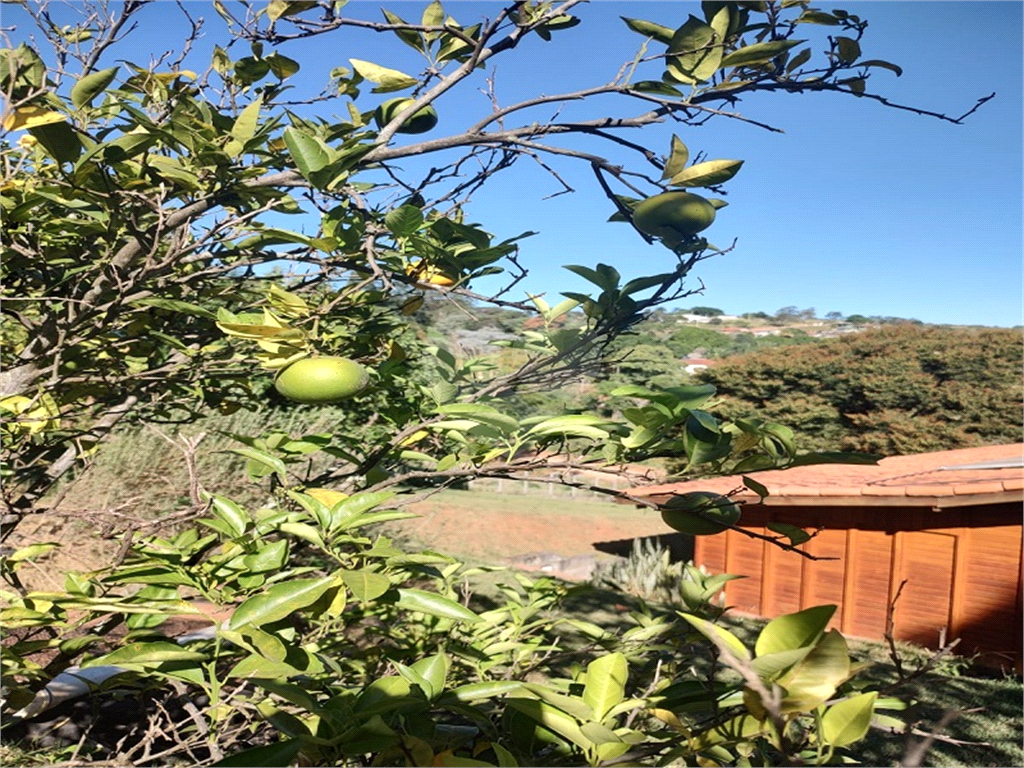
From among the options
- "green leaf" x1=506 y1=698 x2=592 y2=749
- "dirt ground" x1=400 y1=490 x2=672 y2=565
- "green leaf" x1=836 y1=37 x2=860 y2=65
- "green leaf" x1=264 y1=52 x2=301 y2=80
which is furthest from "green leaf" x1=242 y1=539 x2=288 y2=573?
"dirt ground" x1=400 y1=490 x2=672 y2=565

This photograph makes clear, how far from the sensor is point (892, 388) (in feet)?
57.8

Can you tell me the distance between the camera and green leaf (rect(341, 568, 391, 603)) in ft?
2.48

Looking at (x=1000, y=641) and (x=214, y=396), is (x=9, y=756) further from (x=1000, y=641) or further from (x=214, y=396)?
(x=1000, y=641)

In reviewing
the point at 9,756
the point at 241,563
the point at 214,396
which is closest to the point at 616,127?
the point at 241,563

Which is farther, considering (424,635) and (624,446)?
(424,635)

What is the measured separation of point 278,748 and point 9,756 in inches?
105

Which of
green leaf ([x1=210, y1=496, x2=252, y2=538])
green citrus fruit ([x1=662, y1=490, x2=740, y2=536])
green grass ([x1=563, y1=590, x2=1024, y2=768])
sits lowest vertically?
green grass ([x1=563, y1=590, x2=1024, y2=768])

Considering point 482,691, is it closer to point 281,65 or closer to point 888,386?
point 281,65

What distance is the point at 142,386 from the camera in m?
1.86

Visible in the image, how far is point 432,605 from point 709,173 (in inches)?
26.4

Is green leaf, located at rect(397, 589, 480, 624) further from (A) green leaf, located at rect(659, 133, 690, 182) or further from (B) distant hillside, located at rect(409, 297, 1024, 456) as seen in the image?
(B) distant hillside, located at rect(409, 297, 1024, 456)

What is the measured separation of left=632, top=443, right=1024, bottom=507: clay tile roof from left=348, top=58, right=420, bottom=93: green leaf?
14.9ft

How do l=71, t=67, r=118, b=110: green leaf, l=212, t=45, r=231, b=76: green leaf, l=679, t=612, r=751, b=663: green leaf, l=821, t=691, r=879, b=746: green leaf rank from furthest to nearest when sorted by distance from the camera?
l=212, t=45, r=231, b=76: green leaf
l=71, t=67, r=118, b=110: green leaf
l=821, t=691, r=879, b=746: green leaf
l=679, t=612, r=751, b=663: green leaf

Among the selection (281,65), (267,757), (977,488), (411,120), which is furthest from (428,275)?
(977,488)
